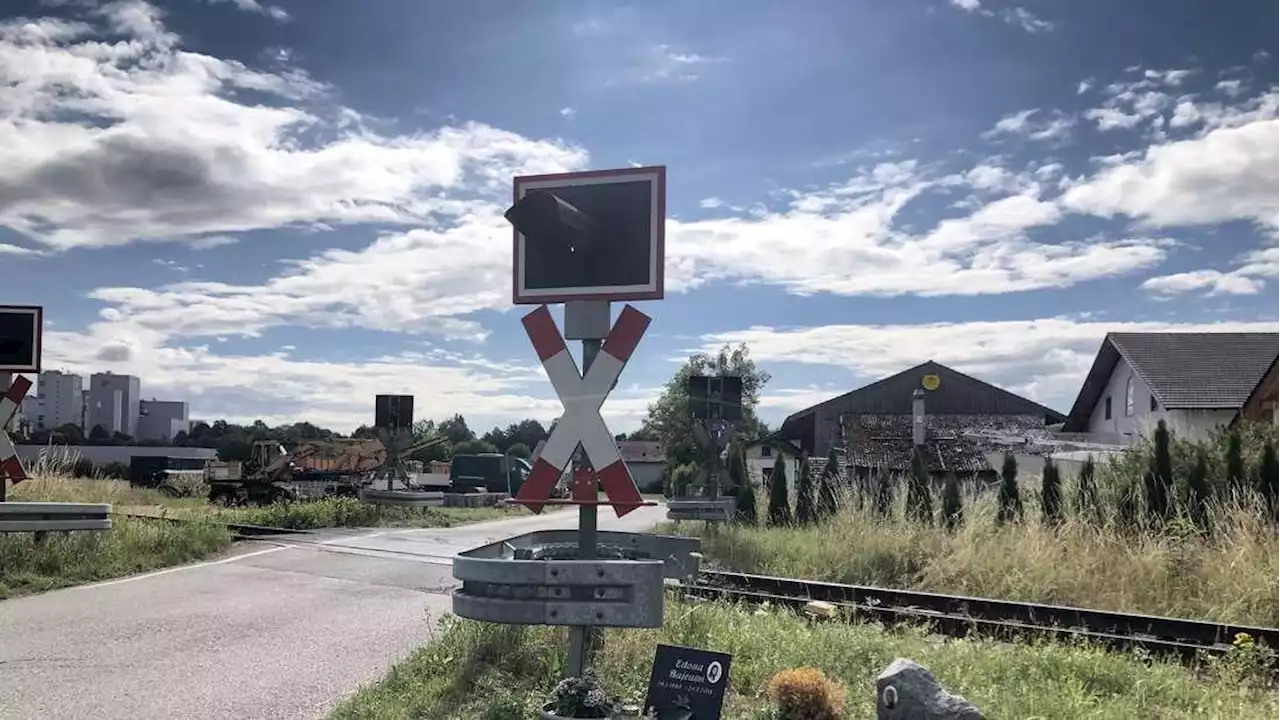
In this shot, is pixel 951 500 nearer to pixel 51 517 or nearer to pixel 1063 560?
pixel 1063 560

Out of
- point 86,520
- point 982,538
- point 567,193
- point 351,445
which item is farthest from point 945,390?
point 567,193

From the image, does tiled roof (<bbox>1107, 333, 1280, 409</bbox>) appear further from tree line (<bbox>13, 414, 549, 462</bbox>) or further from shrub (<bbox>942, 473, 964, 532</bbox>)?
tree line (<bbox>13, 414, 549, 462</bbox>)

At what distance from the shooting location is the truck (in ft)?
151

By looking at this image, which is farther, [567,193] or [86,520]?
[86,520]

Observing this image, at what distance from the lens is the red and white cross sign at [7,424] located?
12.1m

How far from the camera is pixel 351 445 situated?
4088cm

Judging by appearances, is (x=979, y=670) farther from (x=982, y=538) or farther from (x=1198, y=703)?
(x=982, y=538)

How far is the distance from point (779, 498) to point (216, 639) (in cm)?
1533

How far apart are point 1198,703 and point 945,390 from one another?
4574 cm

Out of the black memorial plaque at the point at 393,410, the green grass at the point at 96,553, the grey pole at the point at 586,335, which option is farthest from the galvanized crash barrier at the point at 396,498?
the grey pole at the point at 586,335

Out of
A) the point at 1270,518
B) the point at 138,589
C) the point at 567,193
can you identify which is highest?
the point at 567,193

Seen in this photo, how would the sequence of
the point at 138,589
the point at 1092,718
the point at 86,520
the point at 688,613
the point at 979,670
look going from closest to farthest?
the point at 1092,718 < the point at 979,670 < the point at 688,613 < the point at 138,589 < the point at 86,520

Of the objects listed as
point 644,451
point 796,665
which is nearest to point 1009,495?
point 796,665

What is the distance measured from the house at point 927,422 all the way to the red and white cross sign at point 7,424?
26987 mm
